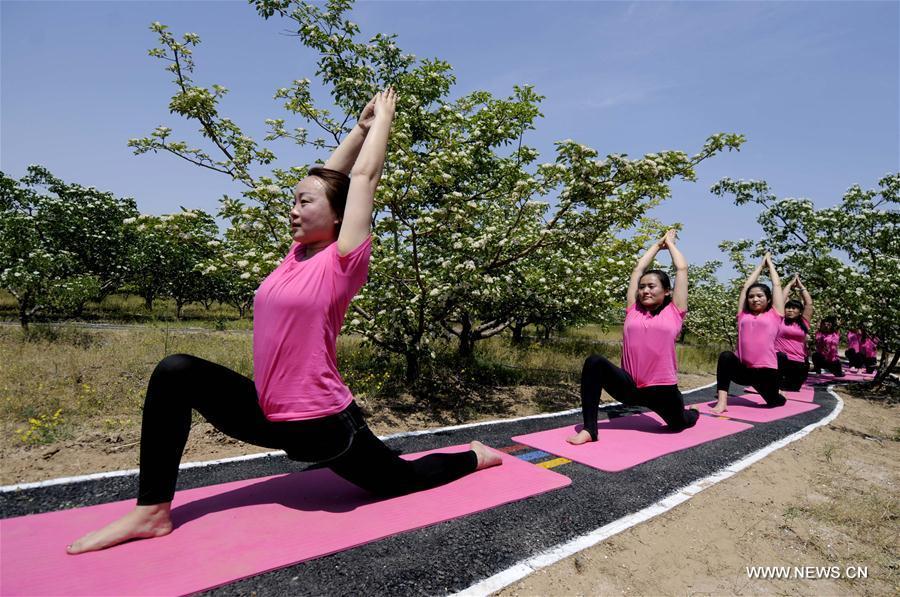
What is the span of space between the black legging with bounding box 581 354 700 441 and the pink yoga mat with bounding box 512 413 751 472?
0.31 m

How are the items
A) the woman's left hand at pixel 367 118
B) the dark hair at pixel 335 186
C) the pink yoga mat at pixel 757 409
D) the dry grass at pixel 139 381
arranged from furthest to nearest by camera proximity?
the pink yoga mat at pixel 757 409 < the dry grass at pixel 139 381 < the woman's left hand at pixel 367 118 < the dark hair at pixel 335 186

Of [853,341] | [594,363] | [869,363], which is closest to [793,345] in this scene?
[594,363]

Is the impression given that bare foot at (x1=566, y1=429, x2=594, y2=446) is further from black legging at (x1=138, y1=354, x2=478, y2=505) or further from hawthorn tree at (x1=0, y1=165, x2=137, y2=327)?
hawthorn tree at (x1=0, y1=165, x2=137, y2=327)

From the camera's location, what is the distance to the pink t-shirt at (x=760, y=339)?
7418mm

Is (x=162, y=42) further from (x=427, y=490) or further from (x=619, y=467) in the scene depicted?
(x=619, y=467)

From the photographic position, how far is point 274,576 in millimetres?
2275

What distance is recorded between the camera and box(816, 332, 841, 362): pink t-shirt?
12.9 meters

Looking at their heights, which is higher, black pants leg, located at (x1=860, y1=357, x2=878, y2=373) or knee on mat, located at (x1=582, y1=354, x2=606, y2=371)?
knee on mat, located at (x1=582, y1=354, x2=606, y2=371)

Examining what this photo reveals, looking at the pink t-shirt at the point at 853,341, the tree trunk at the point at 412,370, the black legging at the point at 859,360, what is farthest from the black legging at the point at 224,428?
the pink t-shirt at the point at 853,341

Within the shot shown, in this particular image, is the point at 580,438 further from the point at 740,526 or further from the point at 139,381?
the point at 139,381

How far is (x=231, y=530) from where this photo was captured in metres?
2.64

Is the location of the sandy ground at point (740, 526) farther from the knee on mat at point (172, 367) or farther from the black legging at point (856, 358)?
the black legging at point (856, 358)

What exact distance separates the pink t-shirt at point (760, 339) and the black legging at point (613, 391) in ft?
10.9

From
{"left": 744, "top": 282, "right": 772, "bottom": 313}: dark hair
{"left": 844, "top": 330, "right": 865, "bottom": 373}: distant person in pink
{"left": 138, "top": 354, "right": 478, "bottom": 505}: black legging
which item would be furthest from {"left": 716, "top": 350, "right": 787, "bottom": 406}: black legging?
{"left": 844, "top": 330, "right": 865, "bottom": 373}: distant person in pink
